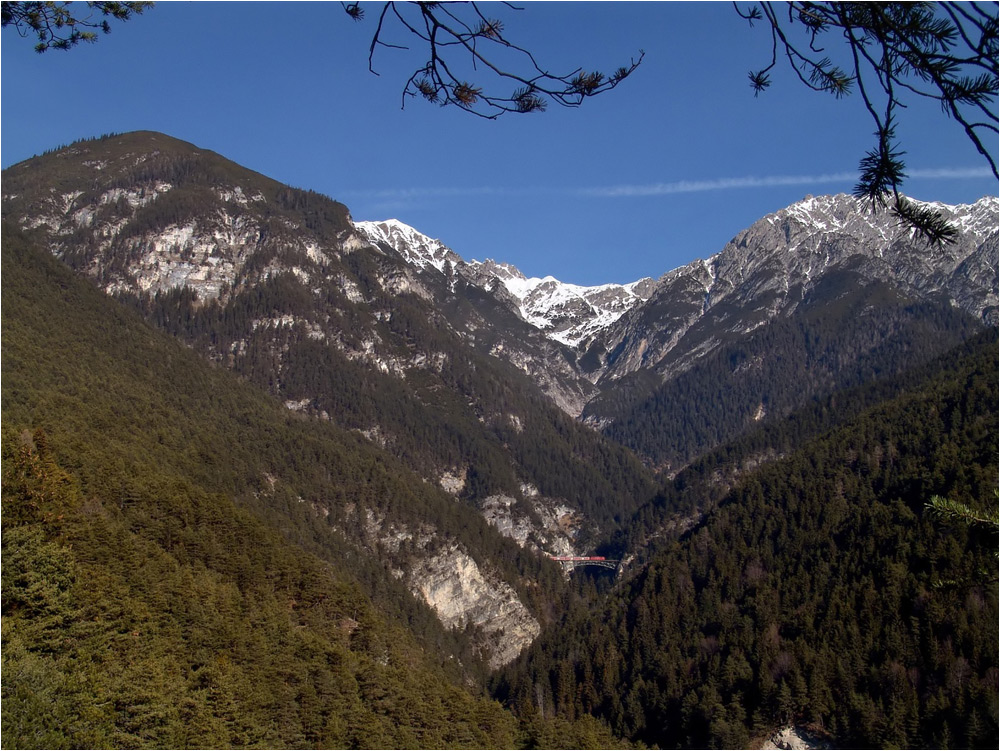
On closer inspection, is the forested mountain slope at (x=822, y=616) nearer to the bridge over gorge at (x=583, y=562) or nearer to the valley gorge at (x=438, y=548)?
the valley gorge at (x=438, y=548)

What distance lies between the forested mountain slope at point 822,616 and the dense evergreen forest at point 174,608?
21635mm

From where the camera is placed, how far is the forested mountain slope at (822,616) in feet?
237

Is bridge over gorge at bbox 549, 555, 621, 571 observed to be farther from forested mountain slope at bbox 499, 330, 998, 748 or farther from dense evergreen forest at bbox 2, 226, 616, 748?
dense evergreen forest at bbox 2, 226, 616, 748

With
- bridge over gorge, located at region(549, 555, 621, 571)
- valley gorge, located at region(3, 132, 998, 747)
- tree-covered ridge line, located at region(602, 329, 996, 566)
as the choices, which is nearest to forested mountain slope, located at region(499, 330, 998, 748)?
valley gorge, located at region(3, 132, 998, 747)

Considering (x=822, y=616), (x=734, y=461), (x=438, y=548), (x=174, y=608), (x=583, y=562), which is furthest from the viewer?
(x=734, y=461)

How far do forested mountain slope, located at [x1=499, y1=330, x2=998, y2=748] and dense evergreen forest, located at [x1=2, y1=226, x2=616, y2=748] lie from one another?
71.0 feet

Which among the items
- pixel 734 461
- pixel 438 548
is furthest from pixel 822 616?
pixel 734 461

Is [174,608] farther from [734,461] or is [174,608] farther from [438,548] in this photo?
[734,461]

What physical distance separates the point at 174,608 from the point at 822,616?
2890 inches

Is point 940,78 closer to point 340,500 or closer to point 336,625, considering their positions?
point 336,625

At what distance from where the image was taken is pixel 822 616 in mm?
88688

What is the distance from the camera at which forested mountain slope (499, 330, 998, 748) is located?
72125 millimetres

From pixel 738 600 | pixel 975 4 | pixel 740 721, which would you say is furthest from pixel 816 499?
pixel 975 4

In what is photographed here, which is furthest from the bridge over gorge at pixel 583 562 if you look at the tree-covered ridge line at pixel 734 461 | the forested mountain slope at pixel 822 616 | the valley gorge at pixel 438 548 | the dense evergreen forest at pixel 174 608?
the dense evergreen forest at pixel 174 608
